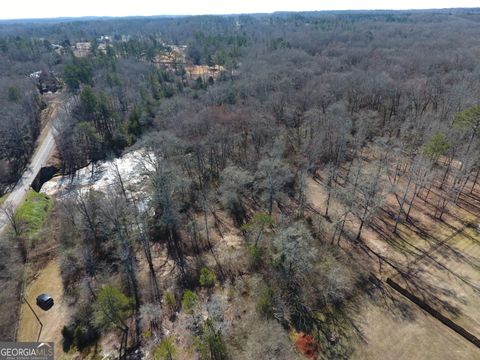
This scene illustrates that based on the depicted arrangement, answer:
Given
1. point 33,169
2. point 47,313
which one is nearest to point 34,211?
point 47,313

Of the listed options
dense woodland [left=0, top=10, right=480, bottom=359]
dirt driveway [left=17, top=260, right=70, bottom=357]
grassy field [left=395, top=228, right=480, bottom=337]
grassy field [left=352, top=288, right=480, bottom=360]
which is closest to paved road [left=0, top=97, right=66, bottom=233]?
dense woodland [left=0, top=10, right=480, bottom=359]

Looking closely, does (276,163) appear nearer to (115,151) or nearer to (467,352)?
(467,352)

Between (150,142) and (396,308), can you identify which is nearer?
(396,308)

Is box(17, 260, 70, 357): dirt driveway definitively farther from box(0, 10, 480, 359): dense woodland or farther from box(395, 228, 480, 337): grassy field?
box(395, 228, 480, 337): grassy field

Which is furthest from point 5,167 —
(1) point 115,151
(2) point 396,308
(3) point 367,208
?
(2) point 396,308

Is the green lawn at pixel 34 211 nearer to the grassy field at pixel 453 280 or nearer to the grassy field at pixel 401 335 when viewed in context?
the grassy field at pixel 401 335
